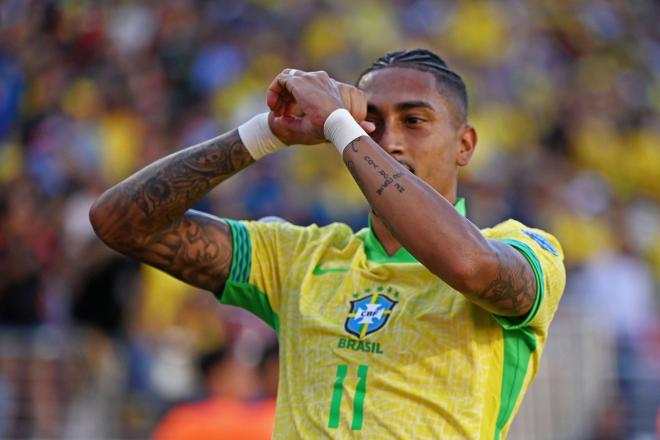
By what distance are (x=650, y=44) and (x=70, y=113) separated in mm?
9804

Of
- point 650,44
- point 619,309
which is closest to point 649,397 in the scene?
point 619,309

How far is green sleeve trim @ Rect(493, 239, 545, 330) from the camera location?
12.0 feet

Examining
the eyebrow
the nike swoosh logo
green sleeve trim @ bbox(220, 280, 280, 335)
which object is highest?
the eyebrow

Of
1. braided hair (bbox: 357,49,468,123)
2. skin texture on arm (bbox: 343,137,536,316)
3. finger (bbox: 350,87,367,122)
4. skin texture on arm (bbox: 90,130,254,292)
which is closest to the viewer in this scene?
skin texture on arm (bbox: 343,137,536,316)

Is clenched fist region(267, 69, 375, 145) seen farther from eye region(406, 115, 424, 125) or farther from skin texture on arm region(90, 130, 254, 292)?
skin texture on arm region(90, 130, 254, 292)

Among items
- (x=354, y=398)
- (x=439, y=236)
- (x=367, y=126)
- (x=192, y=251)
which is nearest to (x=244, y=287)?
(x=192, y=251)

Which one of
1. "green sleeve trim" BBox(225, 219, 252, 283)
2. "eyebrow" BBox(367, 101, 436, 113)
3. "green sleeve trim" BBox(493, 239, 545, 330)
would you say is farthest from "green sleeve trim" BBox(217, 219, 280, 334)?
"green sleeve trim" BBox(493, 239, 545, 330)

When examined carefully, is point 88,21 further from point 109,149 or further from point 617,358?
point 617,358

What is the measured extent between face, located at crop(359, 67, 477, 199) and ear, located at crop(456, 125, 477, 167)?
64 mm

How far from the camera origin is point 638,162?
14.2 m

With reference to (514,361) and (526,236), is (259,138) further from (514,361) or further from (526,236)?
(514,361)

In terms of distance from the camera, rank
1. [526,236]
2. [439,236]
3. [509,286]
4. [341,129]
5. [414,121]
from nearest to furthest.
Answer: [439,236] < [509,286] < [341,129] < [526,236] < [414,121]

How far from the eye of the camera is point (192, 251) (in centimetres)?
423

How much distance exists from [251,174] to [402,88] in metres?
7.85
